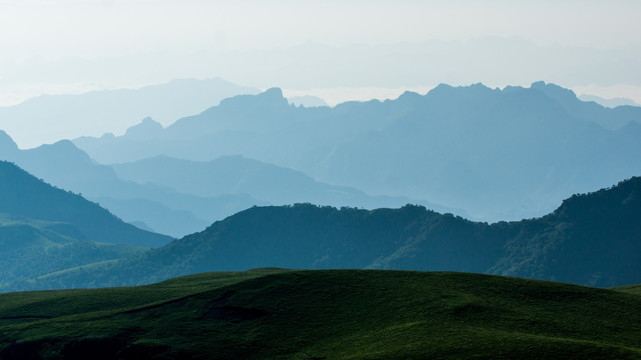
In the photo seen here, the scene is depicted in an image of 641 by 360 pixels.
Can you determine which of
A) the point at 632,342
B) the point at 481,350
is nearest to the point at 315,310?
the point at 481,350

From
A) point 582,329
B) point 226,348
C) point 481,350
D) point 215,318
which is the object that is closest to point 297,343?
point 226,348

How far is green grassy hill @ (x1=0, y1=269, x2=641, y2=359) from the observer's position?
80.6 meters

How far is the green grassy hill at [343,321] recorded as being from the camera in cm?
8062

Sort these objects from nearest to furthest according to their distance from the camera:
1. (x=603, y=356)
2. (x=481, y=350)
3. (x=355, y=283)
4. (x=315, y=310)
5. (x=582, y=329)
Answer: (x=603, y=356), (x=481, y=350), (x=582, y=329), (x=315, y=310), (x=355, y=283)

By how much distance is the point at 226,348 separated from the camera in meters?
89.8

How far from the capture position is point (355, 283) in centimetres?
10806

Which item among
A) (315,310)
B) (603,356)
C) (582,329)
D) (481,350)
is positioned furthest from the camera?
(315,310)

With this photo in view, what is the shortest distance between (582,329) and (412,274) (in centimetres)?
3152

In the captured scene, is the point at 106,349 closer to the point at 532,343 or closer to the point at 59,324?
the point at 59,324

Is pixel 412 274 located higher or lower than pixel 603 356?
higher

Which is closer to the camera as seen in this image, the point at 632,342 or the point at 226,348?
the point at 632,342

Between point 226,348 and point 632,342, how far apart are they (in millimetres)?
42994

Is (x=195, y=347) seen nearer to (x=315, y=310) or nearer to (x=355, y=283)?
(x=315, y=310)

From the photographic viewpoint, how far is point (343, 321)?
312 feet
